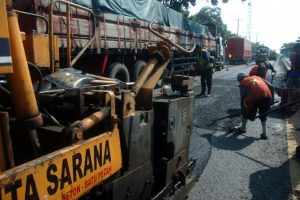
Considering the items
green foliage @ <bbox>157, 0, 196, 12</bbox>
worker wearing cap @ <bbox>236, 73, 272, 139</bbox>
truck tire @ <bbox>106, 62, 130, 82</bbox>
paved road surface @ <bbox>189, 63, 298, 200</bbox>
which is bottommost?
paved road surface @ <bbox>189, 63, 298, 200</bbox>

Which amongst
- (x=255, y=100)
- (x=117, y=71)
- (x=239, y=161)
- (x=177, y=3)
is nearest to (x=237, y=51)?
(x=177, y=3)

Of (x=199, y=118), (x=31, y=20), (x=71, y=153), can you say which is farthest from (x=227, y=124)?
(x=71, y=153)

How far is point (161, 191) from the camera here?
3.12 meters

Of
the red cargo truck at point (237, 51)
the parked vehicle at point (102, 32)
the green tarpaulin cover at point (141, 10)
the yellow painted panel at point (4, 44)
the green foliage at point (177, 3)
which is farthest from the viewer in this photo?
the red cargo truck at point (237, 51)

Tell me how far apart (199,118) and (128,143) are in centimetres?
539

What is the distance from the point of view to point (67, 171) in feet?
6.22

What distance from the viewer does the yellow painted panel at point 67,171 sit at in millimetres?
1597

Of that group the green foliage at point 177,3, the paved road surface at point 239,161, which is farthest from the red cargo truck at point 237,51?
the paved road surface at point 239,161

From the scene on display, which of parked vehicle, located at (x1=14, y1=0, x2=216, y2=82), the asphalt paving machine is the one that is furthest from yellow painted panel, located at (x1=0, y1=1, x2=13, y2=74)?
parked vehicle, located at (x1=14, y1=0, x2=216, y2=82)

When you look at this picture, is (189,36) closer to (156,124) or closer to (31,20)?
(31,20)

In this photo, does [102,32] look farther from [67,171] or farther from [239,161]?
[67,171]

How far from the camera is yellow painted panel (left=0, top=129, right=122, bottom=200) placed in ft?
5.24

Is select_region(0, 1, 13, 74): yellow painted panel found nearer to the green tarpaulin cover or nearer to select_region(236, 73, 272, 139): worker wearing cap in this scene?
select_region(236, 73, 272, 139): worker wearing cap

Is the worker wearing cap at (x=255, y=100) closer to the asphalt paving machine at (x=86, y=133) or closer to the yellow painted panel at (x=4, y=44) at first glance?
the asphalt paving machine at (x=86, y=133)
